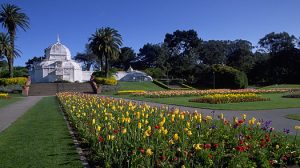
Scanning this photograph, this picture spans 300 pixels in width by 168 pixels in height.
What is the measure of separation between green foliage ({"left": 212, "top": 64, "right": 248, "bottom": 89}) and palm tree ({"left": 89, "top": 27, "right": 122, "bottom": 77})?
17.4 m

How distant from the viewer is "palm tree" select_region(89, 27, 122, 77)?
2208 inches

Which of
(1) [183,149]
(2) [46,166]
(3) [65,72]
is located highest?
(3) [65,72]

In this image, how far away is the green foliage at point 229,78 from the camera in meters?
49.5

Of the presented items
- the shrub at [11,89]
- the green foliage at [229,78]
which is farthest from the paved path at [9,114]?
the green foliage at [229,78]

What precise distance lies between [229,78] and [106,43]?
69.0ft

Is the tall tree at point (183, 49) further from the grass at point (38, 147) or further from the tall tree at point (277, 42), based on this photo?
the grass at point (38, 147)

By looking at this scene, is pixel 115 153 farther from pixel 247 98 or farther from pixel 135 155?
pixel 247 98

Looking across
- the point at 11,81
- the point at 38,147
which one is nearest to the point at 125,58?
the point at 11,81

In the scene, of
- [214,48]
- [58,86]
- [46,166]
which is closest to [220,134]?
[46,166]

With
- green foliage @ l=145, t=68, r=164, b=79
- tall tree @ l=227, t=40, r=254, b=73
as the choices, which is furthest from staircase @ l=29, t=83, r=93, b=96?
tall tree @ l=227, t=40, r=254, b=73

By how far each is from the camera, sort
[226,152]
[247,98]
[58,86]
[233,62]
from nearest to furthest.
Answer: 1. [226,152]
2. [247,98]
3. [58,86]
4. [233,62]

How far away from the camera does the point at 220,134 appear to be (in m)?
7.02

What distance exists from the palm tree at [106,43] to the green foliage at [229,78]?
56.9 feet

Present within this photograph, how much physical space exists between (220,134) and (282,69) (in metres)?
64.4
